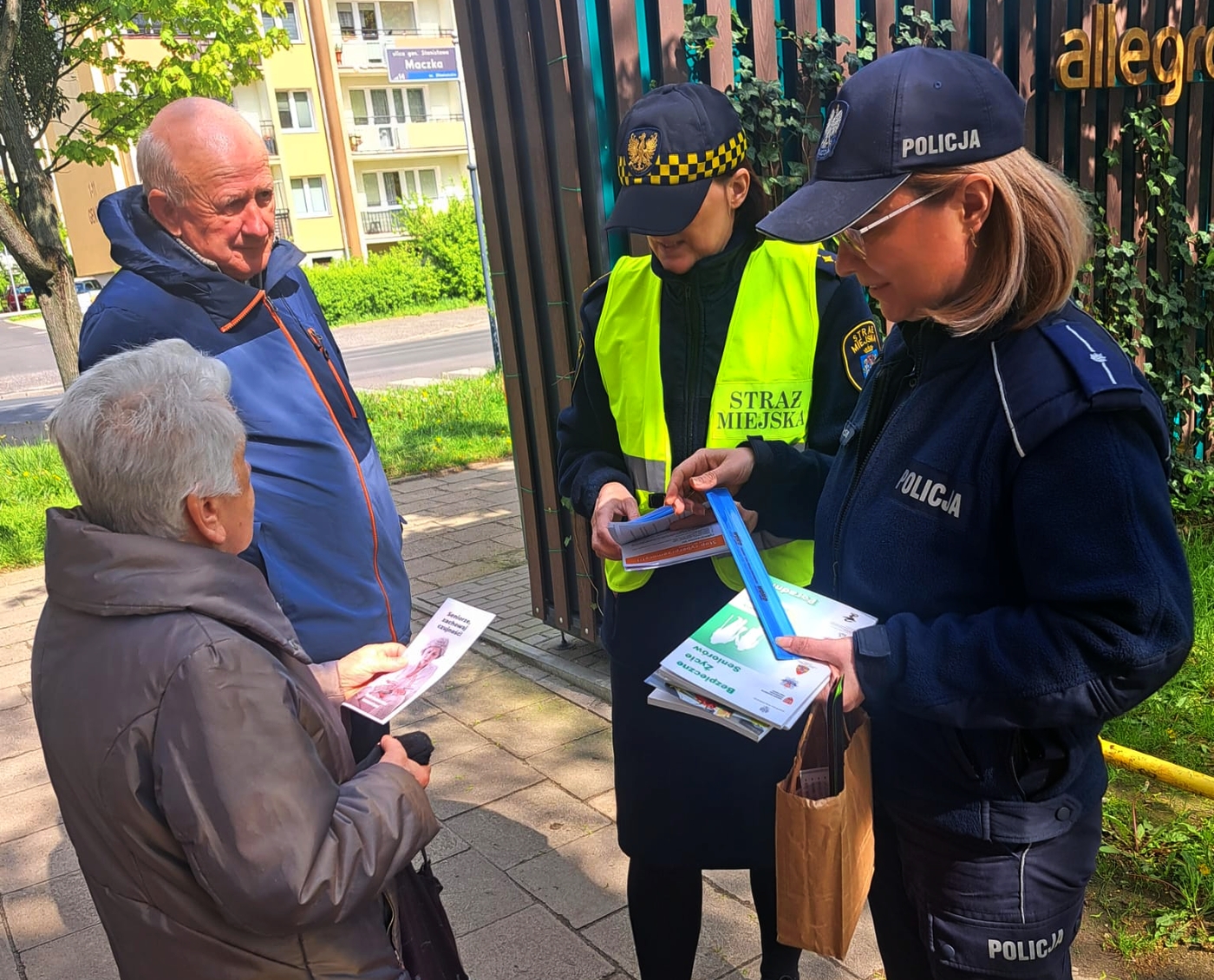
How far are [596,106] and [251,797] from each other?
10.1 feet

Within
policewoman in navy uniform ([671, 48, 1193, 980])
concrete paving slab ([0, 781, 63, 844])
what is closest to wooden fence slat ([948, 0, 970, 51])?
policewoman in navy uniform ([671, 48, 1193, 980])

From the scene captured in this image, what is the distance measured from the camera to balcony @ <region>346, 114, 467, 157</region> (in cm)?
4300

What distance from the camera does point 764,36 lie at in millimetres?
3943

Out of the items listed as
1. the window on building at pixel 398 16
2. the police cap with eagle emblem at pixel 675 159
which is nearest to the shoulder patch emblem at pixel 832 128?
the police cap with eagle emblem at pixel 675 159

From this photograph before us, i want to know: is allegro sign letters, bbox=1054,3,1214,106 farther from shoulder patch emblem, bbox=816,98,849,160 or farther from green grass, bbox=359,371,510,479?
green grass, bbox=359,371,510,479

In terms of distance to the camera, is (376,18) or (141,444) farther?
(376,18)

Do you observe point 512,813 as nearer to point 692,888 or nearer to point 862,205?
point 692,888

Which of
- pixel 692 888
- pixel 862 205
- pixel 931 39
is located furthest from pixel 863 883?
pixel 931 39

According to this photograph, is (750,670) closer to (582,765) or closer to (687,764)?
(687,764)

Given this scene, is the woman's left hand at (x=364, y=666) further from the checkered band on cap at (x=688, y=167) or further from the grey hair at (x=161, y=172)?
the grey hair at (x=161, y=172)

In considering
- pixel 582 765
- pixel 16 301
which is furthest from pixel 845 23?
pixel 16 301

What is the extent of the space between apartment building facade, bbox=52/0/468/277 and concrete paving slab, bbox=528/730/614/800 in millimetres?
36051

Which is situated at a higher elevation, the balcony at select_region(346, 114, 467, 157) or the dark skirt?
the balcony at select_region(346, 114, 467, 157)

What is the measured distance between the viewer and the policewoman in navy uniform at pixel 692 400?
217 cm
